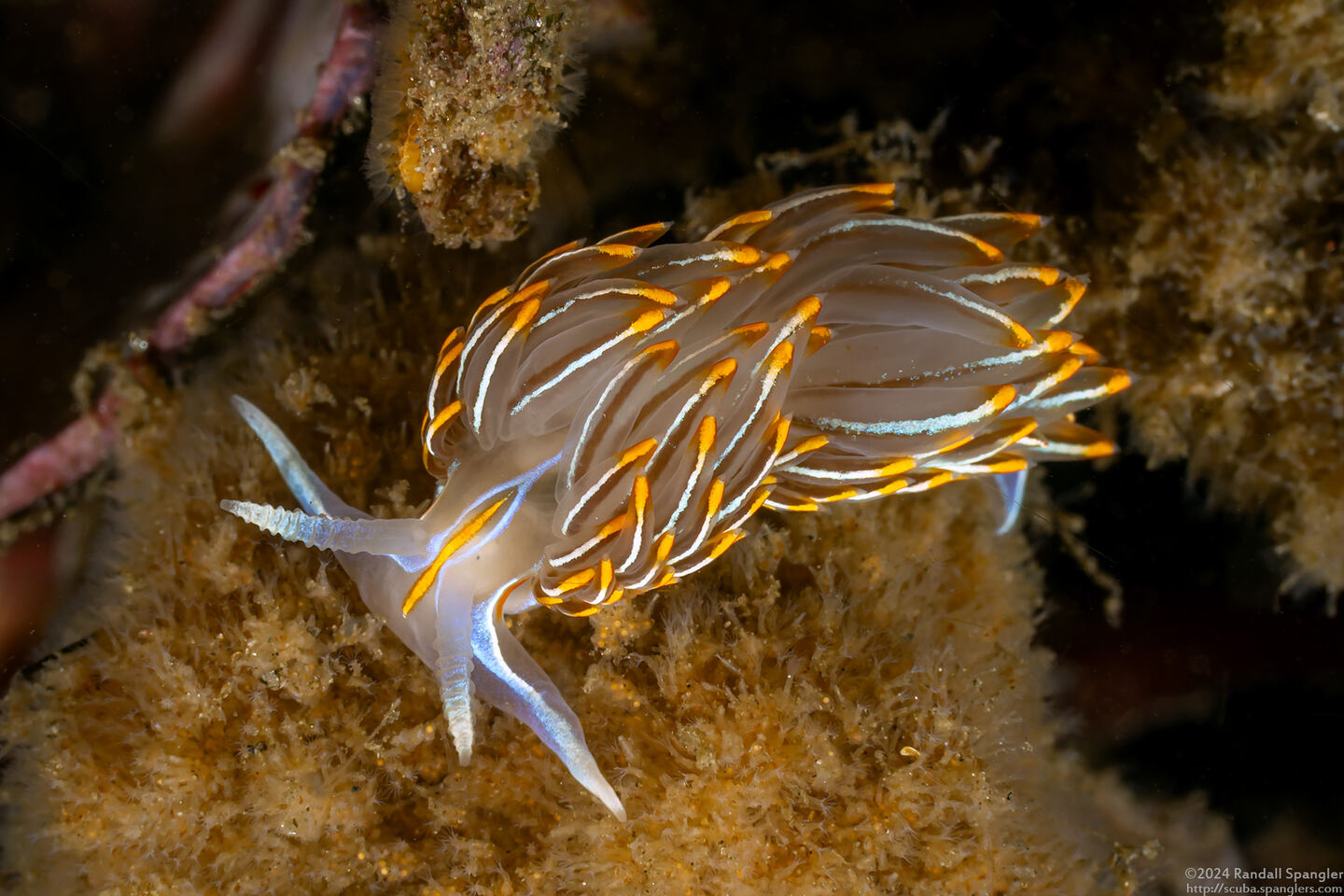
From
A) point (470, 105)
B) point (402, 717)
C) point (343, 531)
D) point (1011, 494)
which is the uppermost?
point (470, 105)

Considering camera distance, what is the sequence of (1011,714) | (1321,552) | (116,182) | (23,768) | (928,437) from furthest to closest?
(1321,552) → (1011,714) → (23,768) → (116,182) → (928,437)

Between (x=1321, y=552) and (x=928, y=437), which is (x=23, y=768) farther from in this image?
(x=1321, y=552)

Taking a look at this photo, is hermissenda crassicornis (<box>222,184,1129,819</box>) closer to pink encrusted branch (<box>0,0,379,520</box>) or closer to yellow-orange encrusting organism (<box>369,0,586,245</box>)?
yellow-orange encrusting organism (<box>369,0,586,245</box>)

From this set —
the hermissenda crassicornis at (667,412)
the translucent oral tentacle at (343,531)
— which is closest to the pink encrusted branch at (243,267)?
the hermissenda crassicornis at (667,412)

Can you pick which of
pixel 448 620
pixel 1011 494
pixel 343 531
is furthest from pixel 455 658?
pixel 1011 494

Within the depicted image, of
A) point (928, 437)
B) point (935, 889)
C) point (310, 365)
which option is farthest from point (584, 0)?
point (935, 889)

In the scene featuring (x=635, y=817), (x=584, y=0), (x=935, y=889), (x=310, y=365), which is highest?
(x=584, y=0)

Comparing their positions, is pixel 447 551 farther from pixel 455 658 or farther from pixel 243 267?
pixel 243 267
